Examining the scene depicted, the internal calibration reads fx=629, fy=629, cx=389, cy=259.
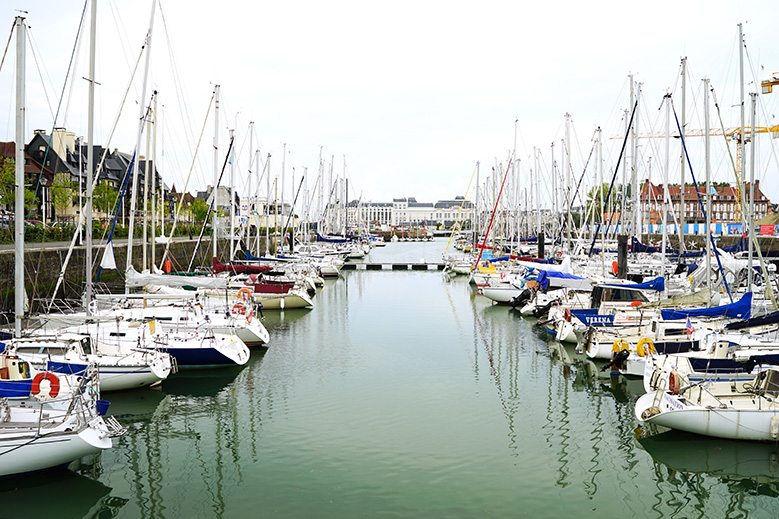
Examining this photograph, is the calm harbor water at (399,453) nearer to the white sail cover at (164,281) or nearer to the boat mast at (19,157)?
the boat mast at (19,157)

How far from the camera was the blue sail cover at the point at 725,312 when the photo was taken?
24797 mm

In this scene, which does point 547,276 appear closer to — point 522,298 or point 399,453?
point 522,298

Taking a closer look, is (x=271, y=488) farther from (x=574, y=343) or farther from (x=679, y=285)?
(x=679, y=285)

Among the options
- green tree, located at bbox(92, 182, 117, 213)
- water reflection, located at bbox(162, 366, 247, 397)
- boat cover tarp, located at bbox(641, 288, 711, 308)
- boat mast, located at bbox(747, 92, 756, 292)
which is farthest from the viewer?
green tree, located at bbox(92, 182, 117, 213)

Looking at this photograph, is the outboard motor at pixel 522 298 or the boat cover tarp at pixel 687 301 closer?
the boat cover tarp at pixel 687 301

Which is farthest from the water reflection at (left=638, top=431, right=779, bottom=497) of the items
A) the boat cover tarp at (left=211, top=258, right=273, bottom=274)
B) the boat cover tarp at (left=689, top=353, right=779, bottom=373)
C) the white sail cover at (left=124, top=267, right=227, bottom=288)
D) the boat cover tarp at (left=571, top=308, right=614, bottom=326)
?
the boat cover tarp at (left=211, top=258, right=273, bottom=274)

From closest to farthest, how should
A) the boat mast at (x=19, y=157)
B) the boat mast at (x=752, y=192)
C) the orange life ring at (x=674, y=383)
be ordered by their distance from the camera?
the orange life ring at (x=674, y=383) < the boat mast at (x=19, y=157) < the boat mast at (x=752, y=192)

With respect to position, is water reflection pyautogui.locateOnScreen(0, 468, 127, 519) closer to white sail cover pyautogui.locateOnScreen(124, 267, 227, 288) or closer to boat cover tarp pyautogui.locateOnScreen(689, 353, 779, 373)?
boat cover tarp pyautogui.locateOnScreen(689, 353, 779, 373)

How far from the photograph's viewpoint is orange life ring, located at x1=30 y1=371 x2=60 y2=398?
50.1ft

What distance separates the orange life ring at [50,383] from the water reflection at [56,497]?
6.48 ft

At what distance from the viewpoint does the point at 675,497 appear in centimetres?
1405

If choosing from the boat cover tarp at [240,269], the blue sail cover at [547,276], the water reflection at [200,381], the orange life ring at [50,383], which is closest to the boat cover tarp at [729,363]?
the water reflection at [200,381]

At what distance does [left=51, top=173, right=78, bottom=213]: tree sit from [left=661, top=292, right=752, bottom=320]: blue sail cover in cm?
5803

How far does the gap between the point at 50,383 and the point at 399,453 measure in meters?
8.91
